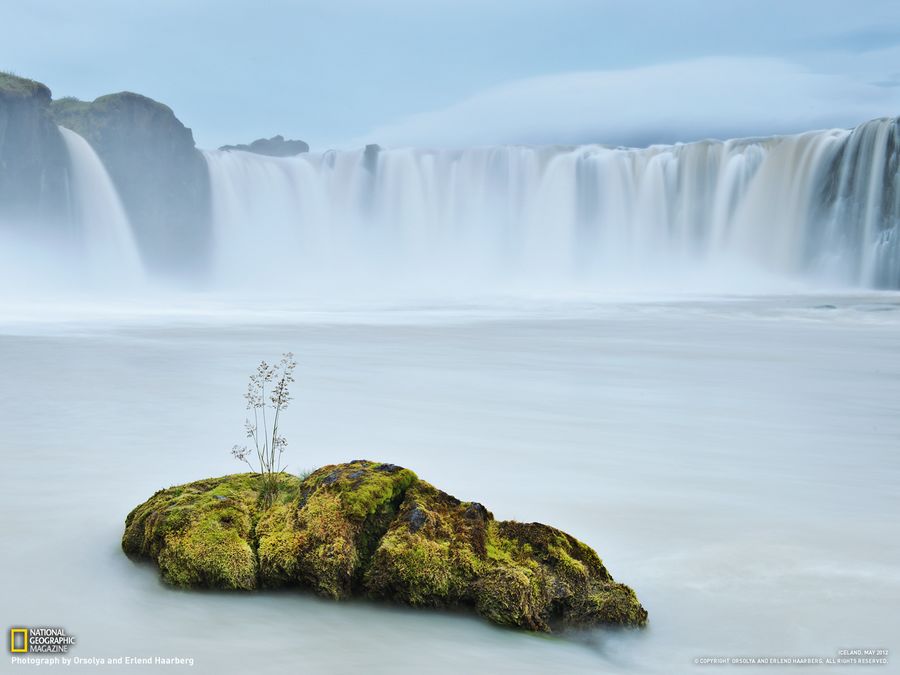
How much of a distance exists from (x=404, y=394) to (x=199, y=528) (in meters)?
6.91

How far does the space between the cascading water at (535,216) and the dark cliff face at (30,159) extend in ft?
37.2

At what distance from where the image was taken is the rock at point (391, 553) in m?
4.31

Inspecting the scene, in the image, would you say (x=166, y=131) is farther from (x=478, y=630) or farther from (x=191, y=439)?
(x=478, y=630)

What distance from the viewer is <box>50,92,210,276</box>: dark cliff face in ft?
171

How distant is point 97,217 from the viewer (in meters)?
47.8

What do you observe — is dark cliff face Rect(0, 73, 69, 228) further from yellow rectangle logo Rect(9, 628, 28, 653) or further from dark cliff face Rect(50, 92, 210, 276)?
yellow rectangle logo Rect(9, 628, 28, 653)

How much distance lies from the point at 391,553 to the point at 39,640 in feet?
5.05

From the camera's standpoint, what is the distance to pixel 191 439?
8.39 m

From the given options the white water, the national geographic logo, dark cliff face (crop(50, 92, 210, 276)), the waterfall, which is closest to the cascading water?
dark cliff face (crop(50, 92, 210, 276))

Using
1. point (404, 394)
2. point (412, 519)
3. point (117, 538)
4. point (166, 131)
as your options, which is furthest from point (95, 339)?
point (166, 131)

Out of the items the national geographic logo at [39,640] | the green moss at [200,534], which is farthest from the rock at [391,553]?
the national geographic logo at [39,640]

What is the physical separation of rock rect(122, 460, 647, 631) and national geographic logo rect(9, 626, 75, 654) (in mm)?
608

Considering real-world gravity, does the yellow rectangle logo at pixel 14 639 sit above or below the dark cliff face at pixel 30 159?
below

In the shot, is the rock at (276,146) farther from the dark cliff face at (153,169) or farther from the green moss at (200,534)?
the green moss at (200,534)
